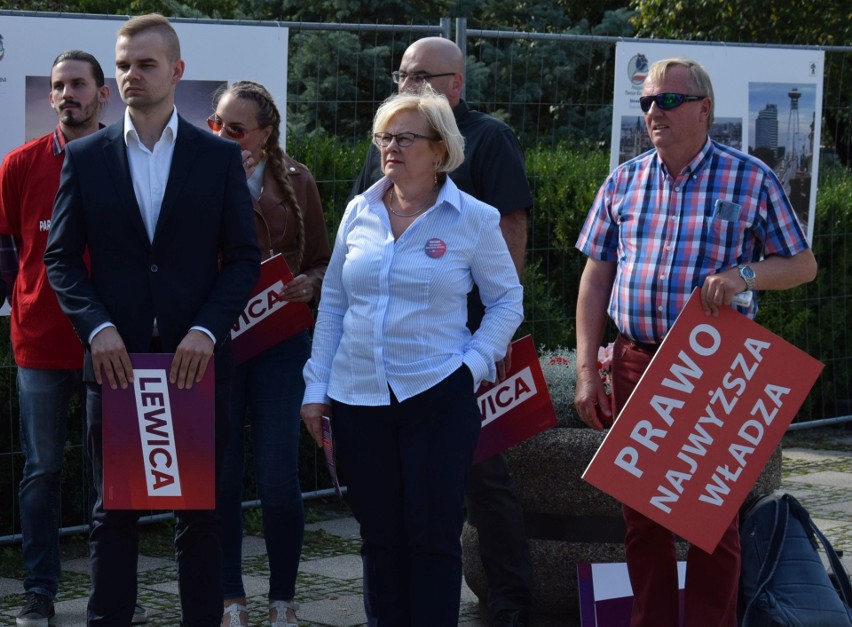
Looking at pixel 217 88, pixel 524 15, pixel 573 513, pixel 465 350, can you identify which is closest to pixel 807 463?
pixel 573 513

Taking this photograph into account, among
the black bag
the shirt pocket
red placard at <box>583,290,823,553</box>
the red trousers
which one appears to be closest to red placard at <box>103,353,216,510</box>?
red placard at <box>583,290,823,553</box>

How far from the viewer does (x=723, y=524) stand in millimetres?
4270

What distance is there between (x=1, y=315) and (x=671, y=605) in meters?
3.19

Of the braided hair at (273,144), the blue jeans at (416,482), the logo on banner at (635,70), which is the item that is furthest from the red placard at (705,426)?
the logo on banner at (635,70)

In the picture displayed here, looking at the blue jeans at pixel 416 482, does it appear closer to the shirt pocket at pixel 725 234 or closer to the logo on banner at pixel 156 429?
the logo on banner at pixel 156 429

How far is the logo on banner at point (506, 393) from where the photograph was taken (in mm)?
4844

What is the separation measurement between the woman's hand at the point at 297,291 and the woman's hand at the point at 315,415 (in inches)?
32.5

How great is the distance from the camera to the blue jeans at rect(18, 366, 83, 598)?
5156 mm

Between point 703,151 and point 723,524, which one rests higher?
point 703,151

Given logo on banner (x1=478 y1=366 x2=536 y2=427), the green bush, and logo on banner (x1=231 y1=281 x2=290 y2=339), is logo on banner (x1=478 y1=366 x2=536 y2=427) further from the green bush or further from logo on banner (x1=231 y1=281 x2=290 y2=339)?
the green bush

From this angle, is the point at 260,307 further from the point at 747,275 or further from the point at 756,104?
the point at 756,104

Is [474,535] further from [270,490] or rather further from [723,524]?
[723,524]

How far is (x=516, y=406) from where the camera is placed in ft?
15.9

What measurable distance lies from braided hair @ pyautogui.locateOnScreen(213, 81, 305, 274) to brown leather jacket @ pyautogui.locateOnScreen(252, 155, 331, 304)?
2 centimetres
